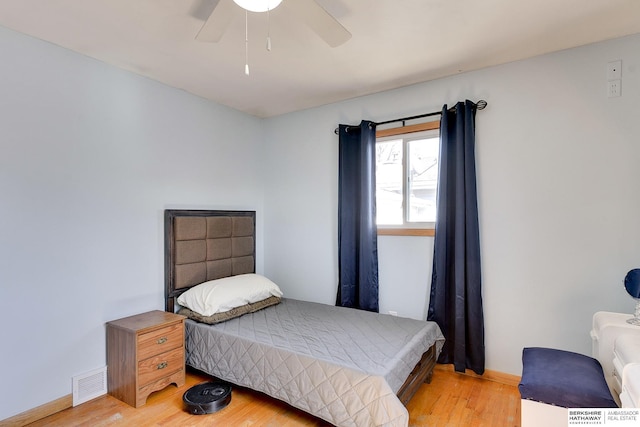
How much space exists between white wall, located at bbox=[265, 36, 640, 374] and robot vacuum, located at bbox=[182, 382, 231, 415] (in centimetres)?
159

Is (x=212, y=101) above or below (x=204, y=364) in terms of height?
above

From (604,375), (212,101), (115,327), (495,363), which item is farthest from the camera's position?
(212,101)

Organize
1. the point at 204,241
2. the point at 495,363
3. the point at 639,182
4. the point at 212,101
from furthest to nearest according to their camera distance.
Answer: the point at 212,101 → the point at 204,241 → the point at 495,363 → the point at 639,182

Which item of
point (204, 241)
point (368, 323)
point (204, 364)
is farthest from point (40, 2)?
point (368, 323)

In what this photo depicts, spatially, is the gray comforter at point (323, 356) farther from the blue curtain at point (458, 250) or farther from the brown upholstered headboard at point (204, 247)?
the brown upholstered headboard at point (204, 247)

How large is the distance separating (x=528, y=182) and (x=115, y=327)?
130 inches

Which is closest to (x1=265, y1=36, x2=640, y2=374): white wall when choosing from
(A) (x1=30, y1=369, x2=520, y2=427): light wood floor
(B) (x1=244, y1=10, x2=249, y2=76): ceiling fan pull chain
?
(A) (x1=30, y1=369, x2=520, y2=427): light wood floor

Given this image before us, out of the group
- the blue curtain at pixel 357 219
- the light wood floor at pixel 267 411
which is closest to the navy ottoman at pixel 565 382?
the light wood floor at pixel 267 411

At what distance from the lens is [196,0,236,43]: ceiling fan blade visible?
1504 millimetres

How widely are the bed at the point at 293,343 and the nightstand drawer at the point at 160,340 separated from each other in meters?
0.16

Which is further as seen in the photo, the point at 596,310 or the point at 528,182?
the point at 528,182

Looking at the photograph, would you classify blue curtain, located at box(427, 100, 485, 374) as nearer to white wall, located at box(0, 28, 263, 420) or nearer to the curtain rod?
the curtain rod

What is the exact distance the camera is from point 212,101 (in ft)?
11.2

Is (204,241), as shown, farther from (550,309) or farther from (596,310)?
(596,310)
